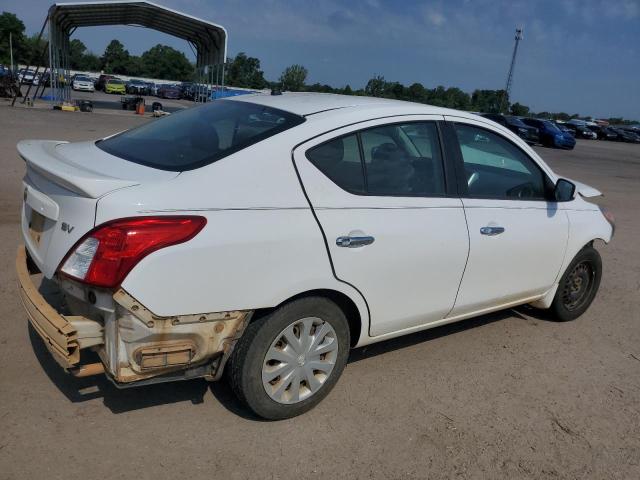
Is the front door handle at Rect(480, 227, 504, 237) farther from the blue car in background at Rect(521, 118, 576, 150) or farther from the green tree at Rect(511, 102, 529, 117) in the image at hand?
the green tree at Rect(511, 102, 529, 117)

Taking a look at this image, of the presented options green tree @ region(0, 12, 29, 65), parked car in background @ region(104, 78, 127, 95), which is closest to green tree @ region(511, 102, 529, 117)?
parked car in background @ region(104, 78, 127, 95)

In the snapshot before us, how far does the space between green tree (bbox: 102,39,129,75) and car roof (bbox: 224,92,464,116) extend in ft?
324

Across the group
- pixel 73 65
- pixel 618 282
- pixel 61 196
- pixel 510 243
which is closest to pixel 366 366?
pixel 510 243

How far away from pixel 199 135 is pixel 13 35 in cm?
7381

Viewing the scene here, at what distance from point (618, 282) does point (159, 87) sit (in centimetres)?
5301

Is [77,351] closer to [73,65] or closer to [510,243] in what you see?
[510,243]

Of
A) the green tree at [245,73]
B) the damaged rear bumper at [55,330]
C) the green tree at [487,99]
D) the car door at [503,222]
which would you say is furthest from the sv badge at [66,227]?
the green tree at [245,73]

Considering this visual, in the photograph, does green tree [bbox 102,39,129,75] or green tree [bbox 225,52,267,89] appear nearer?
green tree [bbox 225,52,267,89]

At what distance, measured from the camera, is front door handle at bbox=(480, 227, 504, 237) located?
11.9 feet

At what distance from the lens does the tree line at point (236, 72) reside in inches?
1534

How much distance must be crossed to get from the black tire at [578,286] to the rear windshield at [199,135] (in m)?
2.82

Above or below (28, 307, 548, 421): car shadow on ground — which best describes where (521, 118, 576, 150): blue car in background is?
above

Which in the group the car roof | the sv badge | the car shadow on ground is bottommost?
the car shadow on ground

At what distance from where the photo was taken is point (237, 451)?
279 centimetres
